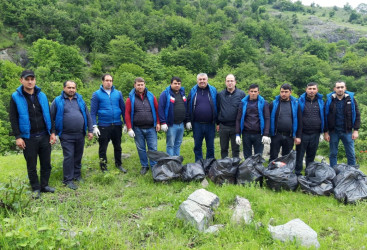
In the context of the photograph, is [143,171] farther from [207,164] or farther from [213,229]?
[213,229]

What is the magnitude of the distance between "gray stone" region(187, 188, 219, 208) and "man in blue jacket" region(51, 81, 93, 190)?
249 centimetres

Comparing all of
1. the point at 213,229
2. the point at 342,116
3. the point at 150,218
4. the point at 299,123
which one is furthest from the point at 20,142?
the point at 342,116

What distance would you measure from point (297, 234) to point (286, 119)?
2769 mm

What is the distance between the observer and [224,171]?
480 cm

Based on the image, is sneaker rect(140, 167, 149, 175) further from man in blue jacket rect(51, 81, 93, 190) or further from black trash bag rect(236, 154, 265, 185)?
black trash bag rect(236, 154, 265, 185)

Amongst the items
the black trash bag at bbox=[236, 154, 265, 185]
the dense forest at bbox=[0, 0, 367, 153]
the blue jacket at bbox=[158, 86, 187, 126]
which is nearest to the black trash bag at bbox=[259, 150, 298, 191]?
the black trash bag at bbox=[236, 154, 265, 185]

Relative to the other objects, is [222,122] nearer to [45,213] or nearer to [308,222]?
[308,222]

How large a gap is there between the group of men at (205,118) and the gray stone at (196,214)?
2.16m

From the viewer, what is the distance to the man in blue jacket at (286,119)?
202 inches

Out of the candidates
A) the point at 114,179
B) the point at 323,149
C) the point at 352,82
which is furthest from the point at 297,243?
the point at 352,82

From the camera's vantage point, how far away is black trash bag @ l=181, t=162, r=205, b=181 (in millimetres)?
4883

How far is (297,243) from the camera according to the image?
2.84m

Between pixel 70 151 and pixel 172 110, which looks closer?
pixel 70 151

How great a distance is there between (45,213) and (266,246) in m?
2.91
